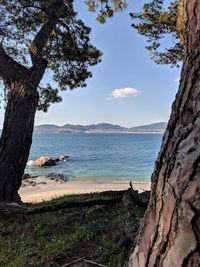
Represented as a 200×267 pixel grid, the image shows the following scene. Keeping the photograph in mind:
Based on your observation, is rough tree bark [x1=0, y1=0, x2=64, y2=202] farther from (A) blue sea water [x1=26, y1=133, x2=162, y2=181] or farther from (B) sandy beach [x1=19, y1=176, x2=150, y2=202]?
(A) blue sea water [x1=26, y1=133, x2=162, y2=181]

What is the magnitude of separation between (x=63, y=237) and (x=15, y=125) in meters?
2.84

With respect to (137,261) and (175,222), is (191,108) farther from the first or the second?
(137,261)

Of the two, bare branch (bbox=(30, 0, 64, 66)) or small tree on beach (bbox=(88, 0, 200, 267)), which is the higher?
bare branch (bbox=(30, 0, 64, 66))

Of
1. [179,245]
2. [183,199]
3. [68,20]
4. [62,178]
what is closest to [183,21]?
[183,199]

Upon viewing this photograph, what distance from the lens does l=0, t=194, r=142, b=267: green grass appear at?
3352mm

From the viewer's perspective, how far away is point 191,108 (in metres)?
1.62

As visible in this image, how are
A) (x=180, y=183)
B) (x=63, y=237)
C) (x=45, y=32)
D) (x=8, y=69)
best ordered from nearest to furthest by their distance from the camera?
(x=180, y=183)
(x=63, y=237)
(x=8, y=69)
(x=45, y=32)

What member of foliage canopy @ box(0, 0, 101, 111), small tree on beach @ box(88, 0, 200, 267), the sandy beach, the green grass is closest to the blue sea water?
the sandy beach

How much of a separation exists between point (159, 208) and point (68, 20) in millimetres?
8012

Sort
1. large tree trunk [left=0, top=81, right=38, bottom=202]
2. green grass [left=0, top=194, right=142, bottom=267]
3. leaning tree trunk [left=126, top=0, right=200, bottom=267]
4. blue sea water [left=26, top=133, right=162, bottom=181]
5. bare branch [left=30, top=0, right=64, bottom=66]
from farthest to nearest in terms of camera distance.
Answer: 1. blue sea water [left=26, top=133, right=162, bottom=181]
2. bare branch [left=30, top=0, right=64, bottom=66]
3. large tree trunk [left=0, top=81, right=38, bottom=202]
4. green grass [left=0, top=194, right=142, bottom=267]
5. leaning tree trunk [left=126, top=0, right=200, bottom=267]

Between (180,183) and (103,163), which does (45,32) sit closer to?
(180,183)

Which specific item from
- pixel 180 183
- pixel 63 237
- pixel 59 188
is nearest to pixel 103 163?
pixel 59 188

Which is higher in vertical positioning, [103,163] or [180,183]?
[180,183]

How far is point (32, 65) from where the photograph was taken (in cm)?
697
